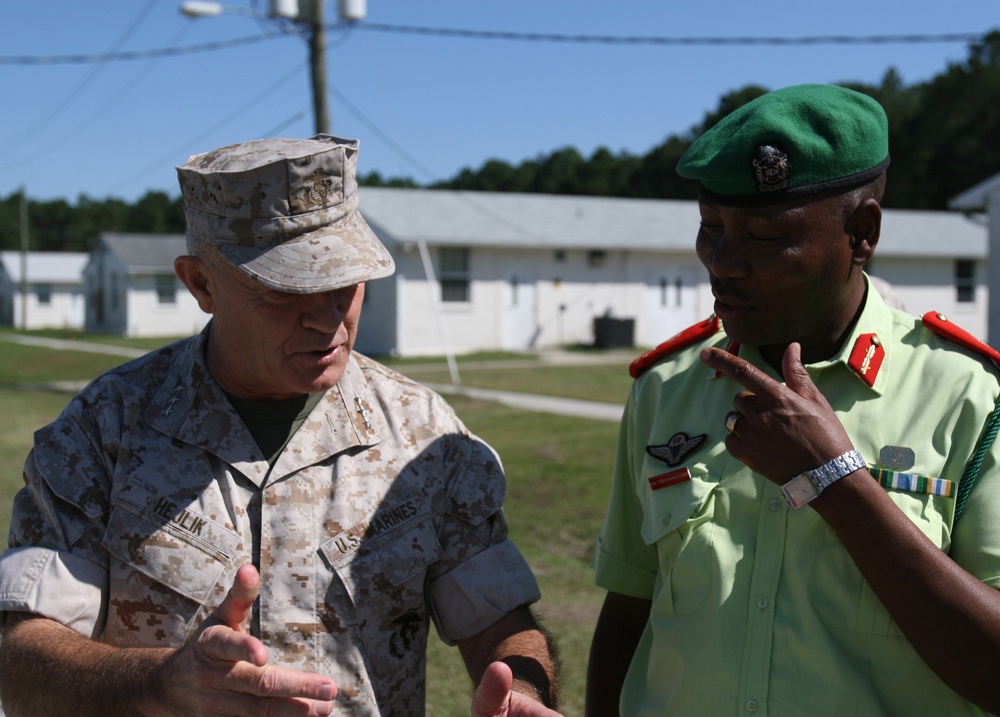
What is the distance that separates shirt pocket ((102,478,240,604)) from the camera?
6.59ft

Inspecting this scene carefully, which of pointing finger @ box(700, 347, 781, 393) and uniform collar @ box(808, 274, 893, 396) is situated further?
uniform collar @ box(808, 274, 893, 396)

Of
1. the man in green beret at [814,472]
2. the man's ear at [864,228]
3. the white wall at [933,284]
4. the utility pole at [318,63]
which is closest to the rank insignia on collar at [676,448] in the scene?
the man in green beret at [814,472]

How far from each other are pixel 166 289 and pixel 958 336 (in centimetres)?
4146

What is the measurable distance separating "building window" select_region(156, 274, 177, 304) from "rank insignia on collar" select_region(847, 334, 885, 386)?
41.0 meters

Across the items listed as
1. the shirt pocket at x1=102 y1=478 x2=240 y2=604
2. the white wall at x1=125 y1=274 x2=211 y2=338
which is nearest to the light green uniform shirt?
the shirt pocket at x1=102 y1=478 x2=240 y2=604

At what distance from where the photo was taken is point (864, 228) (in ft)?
6.47

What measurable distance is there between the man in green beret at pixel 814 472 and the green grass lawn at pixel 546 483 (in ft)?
1.94

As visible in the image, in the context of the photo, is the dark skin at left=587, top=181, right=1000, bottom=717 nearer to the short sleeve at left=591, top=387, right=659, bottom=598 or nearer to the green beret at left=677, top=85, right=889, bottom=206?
the green beret at left=677, top=85, right=889, bottom=206

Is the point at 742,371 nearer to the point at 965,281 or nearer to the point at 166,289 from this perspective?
the point at 965,281

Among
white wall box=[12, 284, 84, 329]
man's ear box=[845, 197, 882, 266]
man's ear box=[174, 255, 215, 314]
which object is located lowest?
white wall box=[12, 284, 84, 329]

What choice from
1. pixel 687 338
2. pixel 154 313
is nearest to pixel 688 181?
pixel 154 313

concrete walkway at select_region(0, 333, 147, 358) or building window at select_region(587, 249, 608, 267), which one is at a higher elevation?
building window at select_region(587, 249, 608, 267)

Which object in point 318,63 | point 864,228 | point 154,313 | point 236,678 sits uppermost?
point 318,63

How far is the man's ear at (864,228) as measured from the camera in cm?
195
